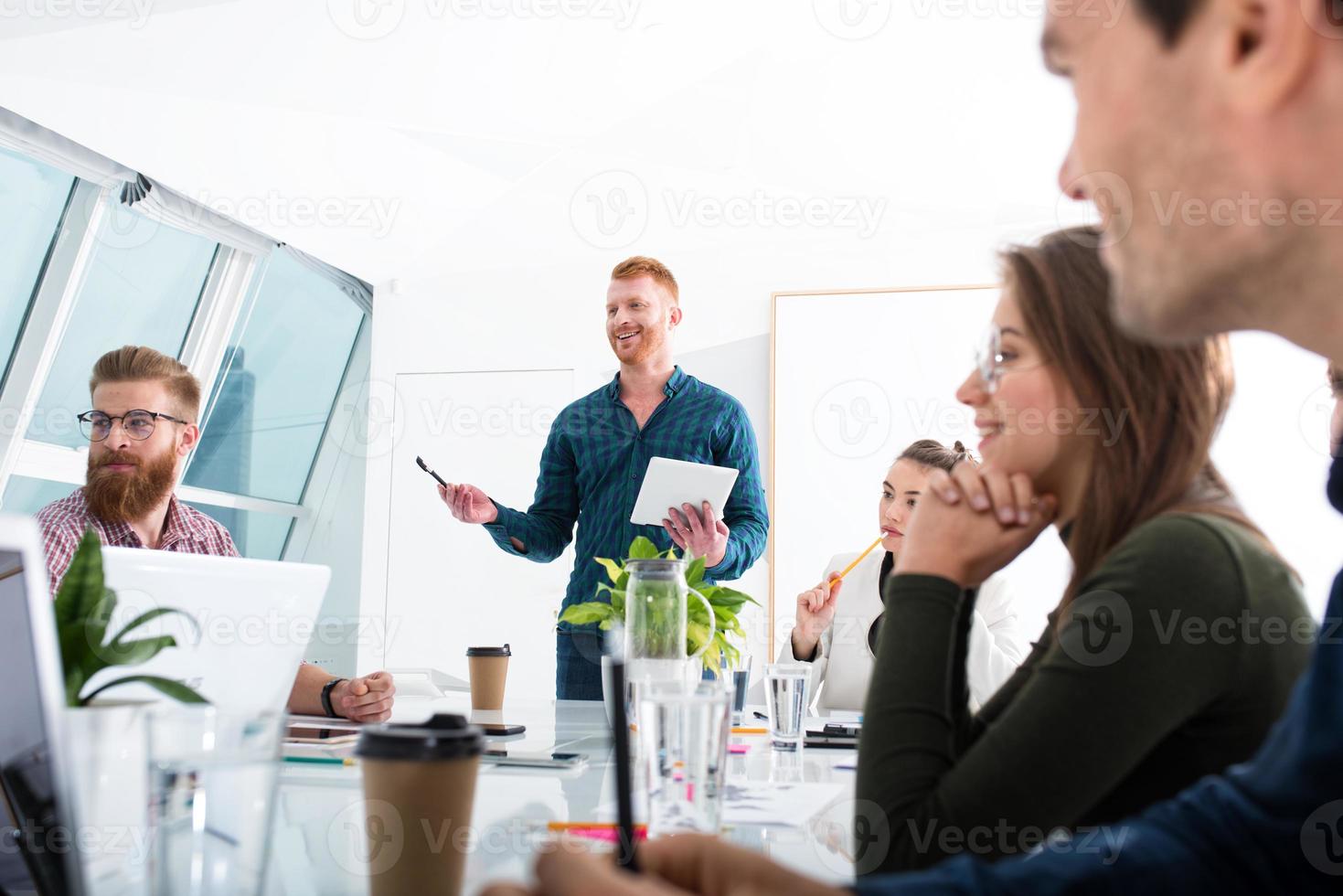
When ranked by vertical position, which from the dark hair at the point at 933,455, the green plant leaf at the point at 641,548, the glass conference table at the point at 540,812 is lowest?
the glass conference table at the point at 540,812

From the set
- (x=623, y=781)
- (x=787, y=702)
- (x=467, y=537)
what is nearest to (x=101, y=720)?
(x=623, y=781)

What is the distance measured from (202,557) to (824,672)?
2159 mm

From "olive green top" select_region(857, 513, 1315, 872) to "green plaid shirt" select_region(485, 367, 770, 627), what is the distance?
7.12 feet

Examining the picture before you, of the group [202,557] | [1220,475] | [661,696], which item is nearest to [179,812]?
[661,696]

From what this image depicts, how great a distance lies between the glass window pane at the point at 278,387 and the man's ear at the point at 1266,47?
19.3 feet

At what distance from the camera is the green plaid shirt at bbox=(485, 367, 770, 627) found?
324 centimetres

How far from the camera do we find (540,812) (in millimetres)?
1126

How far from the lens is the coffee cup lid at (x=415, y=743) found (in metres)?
0.79

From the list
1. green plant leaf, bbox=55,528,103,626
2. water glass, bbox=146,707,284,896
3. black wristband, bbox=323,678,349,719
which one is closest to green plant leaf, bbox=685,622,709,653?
black wristband, bbox=323,678,349,719

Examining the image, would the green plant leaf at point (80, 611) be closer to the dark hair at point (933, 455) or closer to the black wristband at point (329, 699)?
the black wristband at point (329, 699)

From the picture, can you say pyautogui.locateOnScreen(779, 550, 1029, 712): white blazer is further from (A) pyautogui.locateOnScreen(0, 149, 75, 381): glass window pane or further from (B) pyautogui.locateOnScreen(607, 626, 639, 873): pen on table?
(A) pyautogui.locateOnScreen(0, 149, 75, 381): glass window pane

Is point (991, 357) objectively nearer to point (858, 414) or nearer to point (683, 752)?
point (683, 752)

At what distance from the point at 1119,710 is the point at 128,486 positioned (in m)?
2.51

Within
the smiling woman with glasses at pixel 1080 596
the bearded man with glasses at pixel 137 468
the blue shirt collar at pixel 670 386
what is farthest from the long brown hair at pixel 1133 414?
the blue shirt collar at pixel 670 386
